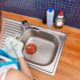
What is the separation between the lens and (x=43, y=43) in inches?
48.9

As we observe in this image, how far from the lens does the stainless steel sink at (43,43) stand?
1.11m

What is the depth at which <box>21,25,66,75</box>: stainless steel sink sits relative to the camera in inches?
43.9

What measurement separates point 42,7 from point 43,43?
0.32 m

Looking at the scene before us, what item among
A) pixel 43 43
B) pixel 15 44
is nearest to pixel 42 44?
pixel 43 43

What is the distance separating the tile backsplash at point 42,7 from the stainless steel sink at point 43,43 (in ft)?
0.45

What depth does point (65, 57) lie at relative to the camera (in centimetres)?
100

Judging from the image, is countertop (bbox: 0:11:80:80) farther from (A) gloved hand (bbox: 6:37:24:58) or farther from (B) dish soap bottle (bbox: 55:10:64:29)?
(A) gloved hand (bbox: 6:37:24:58)

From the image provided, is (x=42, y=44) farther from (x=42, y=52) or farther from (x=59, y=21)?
(x=59, y=21)

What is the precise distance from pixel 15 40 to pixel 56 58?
37cm

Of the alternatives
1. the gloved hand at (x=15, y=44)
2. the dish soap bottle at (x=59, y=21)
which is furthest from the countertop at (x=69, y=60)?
the gloved hand at (x=15, y=44)

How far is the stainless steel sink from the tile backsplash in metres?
0.14

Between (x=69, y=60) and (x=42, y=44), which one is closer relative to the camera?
(x=69, y=60)

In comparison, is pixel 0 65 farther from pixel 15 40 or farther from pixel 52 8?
pixel 52 8

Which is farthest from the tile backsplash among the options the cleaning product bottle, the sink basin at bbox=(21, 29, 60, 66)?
the sink basin at bbox=(21, 29, 60, 66)
